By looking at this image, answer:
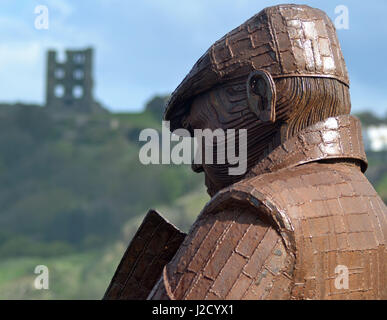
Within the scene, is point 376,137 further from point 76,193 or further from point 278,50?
point 278,50

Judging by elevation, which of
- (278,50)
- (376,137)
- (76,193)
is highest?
(76,193)

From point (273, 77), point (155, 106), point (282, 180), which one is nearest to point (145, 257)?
point (282, 180)

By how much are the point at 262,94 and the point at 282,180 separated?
464mm

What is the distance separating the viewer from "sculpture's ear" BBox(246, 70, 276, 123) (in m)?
4.26

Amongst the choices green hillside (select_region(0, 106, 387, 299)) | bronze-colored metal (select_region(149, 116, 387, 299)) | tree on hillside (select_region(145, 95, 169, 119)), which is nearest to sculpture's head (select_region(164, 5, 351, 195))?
bronze-colored metal (select_region(149, 116, 387, 299))

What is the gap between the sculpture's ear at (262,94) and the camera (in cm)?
426

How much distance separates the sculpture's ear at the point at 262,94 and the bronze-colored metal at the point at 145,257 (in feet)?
2.62

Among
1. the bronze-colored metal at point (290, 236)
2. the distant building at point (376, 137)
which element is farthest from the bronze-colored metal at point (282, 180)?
the distant building at point (376, 137)

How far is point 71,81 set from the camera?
9075 cm

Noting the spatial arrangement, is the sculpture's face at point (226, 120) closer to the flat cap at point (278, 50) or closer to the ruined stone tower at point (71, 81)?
the flat cap at point (278, 50)

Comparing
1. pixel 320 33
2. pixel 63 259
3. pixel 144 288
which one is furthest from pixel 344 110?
pixel 63 259

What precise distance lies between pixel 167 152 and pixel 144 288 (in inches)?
29.4

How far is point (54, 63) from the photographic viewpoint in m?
88.6
